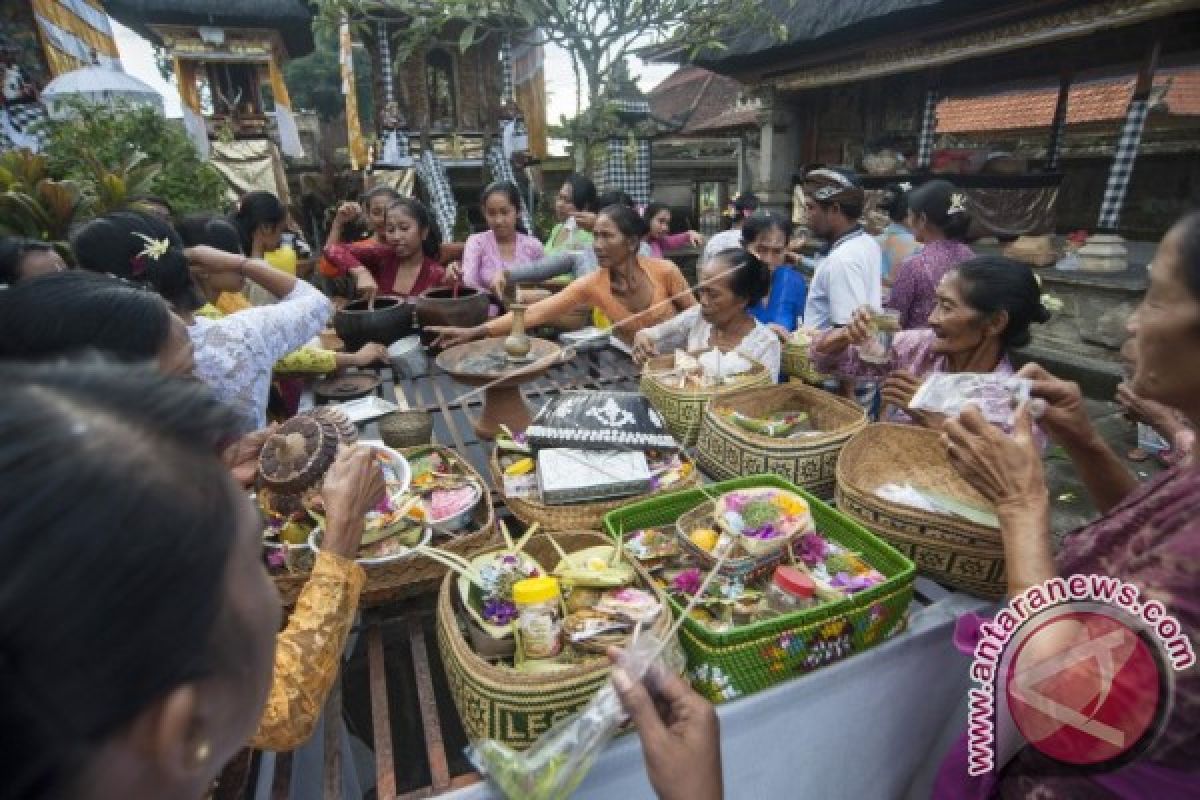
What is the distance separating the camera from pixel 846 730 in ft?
5.03

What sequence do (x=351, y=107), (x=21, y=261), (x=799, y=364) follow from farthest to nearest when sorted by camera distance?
1. (x=351, y=107)
2. (x=799, y=364)
3. (x=21, y=261)

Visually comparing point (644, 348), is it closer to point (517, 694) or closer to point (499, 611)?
point (499, 611)

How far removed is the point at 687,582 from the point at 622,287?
264 cm

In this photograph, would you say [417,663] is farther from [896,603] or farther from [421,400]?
[421,400]

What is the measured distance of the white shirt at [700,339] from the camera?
2.84 m

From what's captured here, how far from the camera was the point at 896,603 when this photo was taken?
1448mm

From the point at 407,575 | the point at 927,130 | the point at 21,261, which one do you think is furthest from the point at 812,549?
the point at 927,130

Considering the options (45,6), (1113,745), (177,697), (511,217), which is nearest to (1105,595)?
(1113,745)

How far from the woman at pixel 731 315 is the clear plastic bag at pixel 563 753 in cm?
180

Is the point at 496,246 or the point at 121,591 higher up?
the point at 121,591

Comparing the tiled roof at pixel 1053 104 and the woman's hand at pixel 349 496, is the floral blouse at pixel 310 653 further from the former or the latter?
the tiled roof at pixel 1053 104

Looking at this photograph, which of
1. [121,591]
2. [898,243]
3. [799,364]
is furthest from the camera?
[898,243]

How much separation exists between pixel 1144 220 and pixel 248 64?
20285 millimetres

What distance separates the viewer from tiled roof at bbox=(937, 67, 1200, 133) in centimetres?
898
